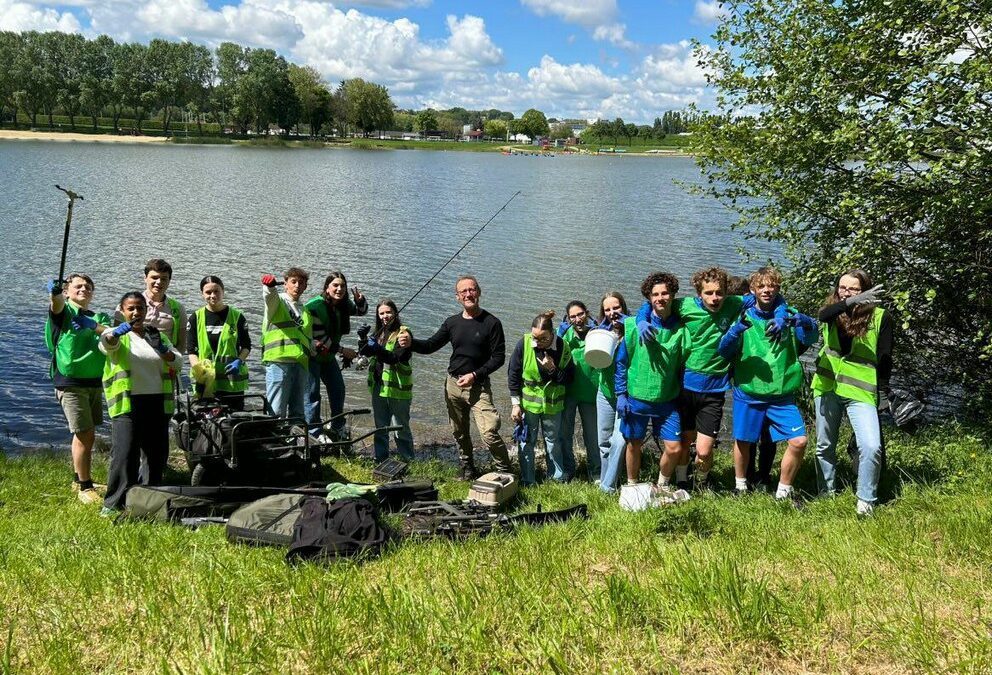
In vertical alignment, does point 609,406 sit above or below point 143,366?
below

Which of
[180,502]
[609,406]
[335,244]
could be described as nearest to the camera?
[180,502]

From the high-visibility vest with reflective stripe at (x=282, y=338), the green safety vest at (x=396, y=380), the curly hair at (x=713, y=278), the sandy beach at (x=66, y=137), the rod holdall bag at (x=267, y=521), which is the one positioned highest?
the sandy beach at (x=66, y=137)

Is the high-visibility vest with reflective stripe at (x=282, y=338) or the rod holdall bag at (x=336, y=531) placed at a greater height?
the high-visibility vest with reflective stripe at (x=282, y=338)

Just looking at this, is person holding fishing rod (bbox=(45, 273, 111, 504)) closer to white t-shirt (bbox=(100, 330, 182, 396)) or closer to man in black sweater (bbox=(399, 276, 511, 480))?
white t-shirt (bbox=(100, 330, 182, 396))

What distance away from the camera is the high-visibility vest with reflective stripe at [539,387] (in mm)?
7734

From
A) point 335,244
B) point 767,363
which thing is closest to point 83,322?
point 767,363

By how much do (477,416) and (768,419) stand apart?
2903 millimetres

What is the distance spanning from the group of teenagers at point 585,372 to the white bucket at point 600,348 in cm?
15

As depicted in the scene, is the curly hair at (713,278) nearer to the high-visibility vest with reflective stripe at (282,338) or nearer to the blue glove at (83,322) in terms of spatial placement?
the high-visibility vest with reflective stripe at (282,338)

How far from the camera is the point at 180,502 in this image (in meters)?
6.02

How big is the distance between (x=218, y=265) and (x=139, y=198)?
16612mm

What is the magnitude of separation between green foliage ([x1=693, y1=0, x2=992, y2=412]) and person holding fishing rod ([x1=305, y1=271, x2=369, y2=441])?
538 cm

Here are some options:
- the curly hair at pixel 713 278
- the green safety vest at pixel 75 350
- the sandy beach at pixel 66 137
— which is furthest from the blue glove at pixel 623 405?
the sandy beach at pixel 66 137

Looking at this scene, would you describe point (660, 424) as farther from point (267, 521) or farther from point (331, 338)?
point (331, 338)
